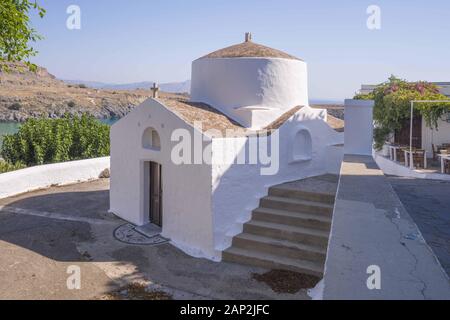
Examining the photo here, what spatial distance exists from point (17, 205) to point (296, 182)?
30.4 feet

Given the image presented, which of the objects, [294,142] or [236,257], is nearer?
[236,257]

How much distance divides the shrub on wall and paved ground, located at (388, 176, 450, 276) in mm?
Answer: 4729

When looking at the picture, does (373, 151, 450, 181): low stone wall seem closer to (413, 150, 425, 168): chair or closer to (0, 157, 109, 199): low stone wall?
(413, 150, 425, 168): chair

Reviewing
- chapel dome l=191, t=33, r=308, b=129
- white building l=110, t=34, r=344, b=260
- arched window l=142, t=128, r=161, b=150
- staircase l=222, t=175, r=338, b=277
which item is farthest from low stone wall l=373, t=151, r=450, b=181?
arched window l=142, t=128, r=161, b=150

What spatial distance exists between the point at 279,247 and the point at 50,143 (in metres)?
13.1

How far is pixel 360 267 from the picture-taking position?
4.09m

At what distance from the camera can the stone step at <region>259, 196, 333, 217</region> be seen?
838 cm

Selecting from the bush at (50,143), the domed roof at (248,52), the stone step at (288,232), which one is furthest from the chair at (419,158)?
the bush at (50,143)

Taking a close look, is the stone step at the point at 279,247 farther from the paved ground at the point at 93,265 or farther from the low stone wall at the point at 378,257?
the low stone wall at the point at 378,257

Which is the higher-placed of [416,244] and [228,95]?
[228,95]

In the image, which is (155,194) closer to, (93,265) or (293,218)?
(93,265)

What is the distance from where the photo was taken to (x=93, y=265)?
7805mm
